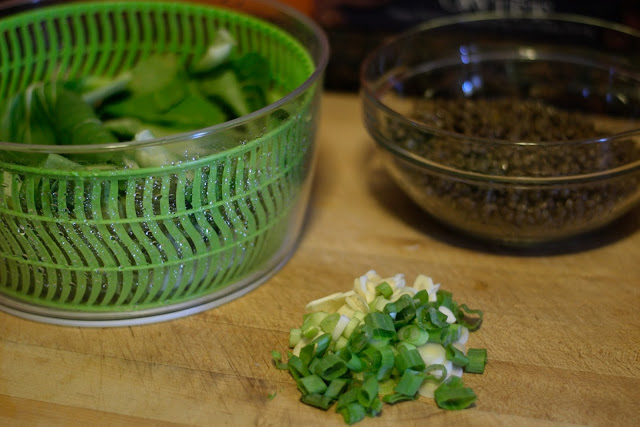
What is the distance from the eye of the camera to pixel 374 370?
73cm

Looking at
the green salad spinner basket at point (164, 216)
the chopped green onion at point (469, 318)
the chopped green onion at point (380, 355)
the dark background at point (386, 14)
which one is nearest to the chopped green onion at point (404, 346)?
the chopped green onion at point (380, 355)

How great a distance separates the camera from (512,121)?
3.42 feet

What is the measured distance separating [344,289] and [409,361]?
20cm

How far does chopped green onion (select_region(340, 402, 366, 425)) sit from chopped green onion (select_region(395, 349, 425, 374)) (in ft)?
0.21

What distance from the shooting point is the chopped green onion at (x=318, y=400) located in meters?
0.71

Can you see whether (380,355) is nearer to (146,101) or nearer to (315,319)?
(315,319)

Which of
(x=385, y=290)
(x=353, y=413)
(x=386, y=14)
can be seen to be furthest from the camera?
(x=386, y=14)

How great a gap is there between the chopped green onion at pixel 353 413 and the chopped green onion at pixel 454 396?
0.28 feet

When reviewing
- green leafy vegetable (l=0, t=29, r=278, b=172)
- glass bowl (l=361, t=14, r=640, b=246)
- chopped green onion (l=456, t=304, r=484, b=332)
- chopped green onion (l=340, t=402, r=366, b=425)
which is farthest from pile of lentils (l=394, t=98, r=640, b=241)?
chopped green onion (l=340, t=402, r=366, b=425)

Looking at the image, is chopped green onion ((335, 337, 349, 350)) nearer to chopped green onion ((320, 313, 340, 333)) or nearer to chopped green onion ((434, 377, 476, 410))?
chopped green onion ((320, 313, 340, 333))

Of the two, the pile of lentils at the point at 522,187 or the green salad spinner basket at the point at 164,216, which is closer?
the green salad spinner basket at the point at 164,216

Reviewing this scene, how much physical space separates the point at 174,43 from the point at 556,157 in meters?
0.70

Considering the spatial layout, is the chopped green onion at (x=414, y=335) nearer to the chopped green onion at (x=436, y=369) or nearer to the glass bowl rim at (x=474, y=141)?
the chopped green onion at (x=436, y=369)

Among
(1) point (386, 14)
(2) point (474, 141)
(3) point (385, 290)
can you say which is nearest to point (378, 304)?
(3) point (385, 290)
